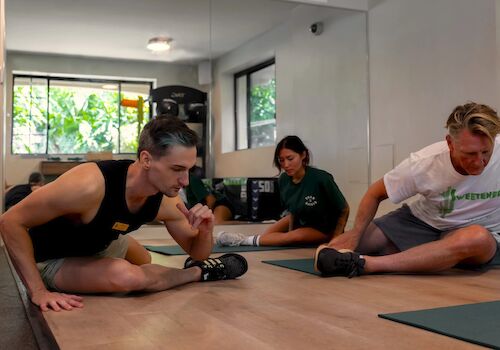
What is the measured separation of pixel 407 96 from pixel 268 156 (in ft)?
4.90

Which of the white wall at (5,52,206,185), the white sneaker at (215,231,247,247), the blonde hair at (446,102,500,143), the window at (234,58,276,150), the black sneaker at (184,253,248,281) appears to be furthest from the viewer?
the window at (234,58,276,150)

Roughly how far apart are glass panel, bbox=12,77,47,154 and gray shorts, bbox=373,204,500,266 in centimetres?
306

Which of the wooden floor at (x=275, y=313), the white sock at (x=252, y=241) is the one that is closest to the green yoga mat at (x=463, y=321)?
the wooden floor at (x=275, y=313)

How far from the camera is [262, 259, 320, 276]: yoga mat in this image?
250 centimetres

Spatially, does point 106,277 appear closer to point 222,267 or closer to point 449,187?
point 222,267

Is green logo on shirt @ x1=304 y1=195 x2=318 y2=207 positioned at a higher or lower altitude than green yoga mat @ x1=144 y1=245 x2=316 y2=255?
higher

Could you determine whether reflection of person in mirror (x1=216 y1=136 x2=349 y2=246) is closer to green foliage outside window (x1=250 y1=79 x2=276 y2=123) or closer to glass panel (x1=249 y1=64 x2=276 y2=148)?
glass panel (x1=249 y1=64 x2=276 y2=148)

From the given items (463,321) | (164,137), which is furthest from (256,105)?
(463,321)

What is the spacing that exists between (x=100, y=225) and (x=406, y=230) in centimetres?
150

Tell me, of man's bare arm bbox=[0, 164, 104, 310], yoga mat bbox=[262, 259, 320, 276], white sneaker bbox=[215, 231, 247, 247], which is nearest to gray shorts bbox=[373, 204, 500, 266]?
yoga mat bbox=[262, 259, 320, 276]

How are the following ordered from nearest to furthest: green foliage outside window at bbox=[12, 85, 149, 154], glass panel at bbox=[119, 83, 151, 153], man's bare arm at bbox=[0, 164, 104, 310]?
man's bare arm at bbox=[0, 164, 104, 310], green foliage outside window at bbox=[12, 85, 149, 154], glass panel at bbox=[119, 83, 151, 153]

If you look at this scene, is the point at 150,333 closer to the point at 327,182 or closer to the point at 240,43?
the point at 327,182

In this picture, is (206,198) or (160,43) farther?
(160,43)

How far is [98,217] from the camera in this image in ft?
5.68
